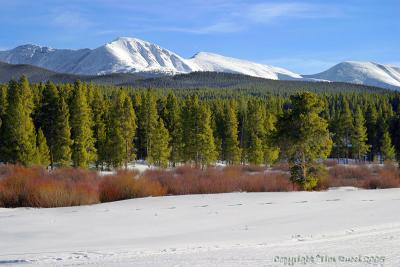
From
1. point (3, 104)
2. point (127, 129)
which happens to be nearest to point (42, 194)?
point (127, 129)

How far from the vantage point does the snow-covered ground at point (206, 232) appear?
269 inches

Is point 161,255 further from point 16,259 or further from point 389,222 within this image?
point 389,222

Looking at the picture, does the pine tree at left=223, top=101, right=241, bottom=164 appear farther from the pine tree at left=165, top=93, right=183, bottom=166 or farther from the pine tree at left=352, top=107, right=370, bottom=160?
the pine tree at left=352, top=107, right=370, bottom=160

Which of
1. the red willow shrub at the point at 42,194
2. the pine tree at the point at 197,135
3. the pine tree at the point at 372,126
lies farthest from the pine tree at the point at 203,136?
the red willow shrub at the point at 42,194

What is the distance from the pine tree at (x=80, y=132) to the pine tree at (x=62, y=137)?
1586mm

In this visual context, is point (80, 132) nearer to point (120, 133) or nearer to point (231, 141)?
point (120, 133)

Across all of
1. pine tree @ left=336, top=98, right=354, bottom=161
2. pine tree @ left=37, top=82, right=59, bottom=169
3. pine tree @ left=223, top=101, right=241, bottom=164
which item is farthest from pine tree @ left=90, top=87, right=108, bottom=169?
pine tree @ left=336, top=98, right=354, bottom=161

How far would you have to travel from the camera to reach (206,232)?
9641 mm

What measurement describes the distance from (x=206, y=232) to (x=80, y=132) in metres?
41.1

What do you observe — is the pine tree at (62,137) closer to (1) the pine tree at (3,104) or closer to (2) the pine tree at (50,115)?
(2) the pine tree at (50,115)

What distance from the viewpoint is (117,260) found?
22.2 feet

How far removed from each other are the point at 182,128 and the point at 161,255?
171ft

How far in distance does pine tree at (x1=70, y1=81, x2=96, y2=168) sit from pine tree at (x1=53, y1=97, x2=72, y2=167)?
1586 millimetres

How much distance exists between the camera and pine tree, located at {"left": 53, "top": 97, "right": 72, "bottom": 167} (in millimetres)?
46156
